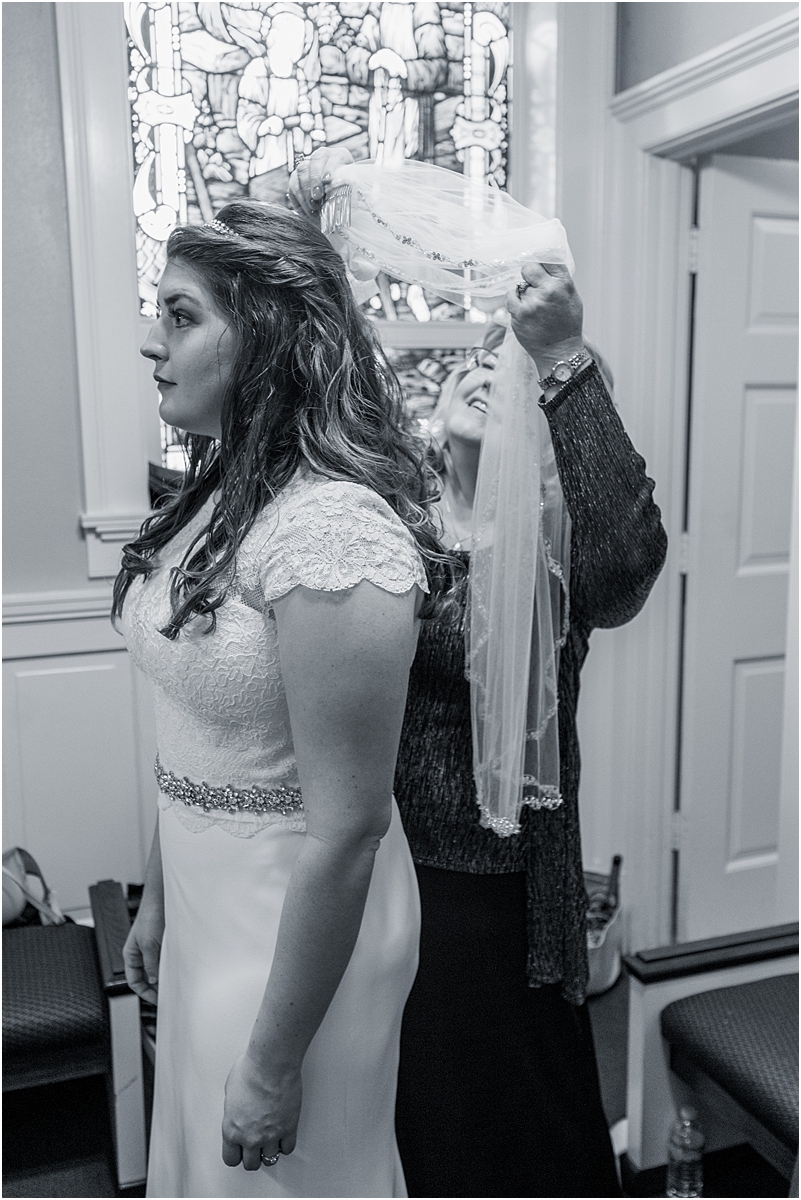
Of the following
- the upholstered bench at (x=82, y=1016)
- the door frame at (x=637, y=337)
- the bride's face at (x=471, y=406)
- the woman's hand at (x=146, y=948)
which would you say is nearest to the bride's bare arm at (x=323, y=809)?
the woman's hand at (x=146, y=948)

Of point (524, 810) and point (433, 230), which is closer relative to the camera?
point (433, 230)

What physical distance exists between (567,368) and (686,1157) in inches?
61.5

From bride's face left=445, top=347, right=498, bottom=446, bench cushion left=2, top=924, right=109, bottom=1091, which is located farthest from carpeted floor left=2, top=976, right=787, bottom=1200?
bride's face left=445, top=347, right=498, bottom=446

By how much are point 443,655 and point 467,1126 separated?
679 millimetres

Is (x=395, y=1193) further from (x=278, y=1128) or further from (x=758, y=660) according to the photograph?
(x=758, y=660)

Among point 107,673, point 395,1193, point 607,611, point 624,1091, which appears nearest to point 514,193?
point 107,673

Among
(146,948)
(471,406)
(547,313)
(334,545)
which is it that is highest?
(547,313)

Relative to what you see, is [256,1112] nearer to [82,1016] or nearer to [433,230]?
[433,230]

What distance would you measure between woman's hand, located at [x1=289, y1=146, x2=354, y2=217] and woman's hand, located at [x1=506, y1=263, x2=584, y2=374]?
27cm

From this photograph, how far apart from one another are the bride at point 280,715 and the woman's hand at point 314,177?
20cm

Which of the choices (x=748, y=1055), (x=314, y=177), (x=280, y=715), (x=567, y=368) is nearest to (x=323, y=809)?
(x=280, y=715)

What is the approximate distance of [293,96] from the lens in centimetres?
298

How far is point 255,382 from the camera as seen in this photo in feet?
3.64

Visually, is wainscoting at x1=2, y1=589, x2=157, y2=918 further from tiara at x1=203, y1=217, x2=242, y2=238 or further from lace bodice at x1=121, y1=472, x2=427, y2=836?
tiara at x1=203, y1=217, x2=242, y2=238
